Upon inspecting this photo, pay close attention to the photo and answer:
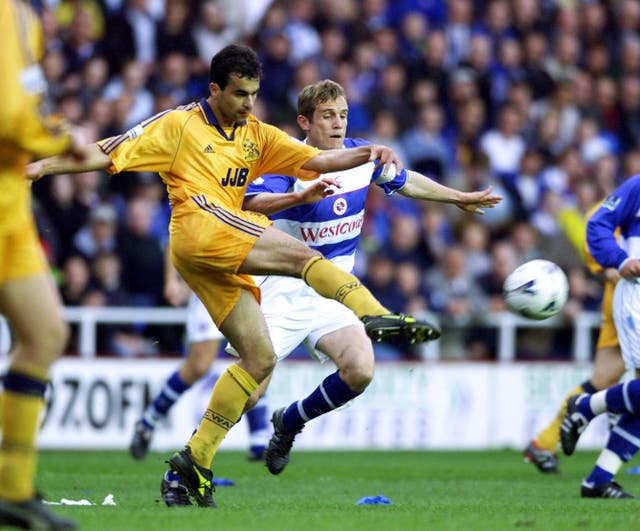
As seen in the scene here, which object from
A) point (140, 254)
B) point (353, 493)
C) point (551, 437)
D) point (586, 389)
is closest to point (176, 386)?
point (140, 254)

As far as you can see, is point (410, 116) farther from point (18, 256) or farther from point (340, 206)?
point (18, 256)

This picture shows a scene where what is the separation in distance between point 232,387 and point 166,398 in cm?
463

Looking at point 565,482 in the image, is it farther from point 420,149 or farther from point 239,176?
point 420,149

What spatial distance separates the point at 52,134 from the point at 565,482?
19.8ft

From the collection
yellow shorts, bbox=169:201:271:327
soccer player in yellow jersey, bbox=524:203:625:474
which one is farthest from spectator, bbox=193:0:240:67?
yellow shorts, bbox=169:201:271:327

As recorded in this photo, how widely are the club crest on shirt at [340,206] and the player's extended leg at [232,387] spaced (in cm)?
132

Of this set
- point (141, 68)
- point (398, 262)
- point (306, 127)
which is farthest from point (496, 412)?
point (306, 127)

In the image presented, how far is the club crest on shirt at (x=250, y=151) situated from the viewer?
24.8 feet

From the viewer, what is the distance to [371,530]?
629 cm

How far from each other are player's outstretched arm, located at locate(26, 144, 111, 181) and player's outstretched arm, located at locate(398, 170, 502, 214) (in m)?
2.24

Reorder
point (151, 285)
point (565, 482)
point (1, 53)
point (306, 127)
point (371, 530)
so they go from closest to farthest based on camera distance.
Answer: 1. point (1, 53)
2. point (371, 530)
3. point (306, 127)
4. point (565, 482)
5. point (151, 285)

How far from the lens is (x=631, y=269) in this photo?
858 cm

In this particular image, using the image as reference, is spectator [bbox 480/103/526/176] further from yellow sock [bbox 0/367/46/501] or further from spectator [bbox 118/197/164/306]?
yellow sock [bbox 0/367/46/501]

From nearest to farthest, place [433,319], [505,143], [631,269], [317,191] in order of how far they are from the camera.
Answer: [317,191] → [631,269] → [433,319] → [505,143]
